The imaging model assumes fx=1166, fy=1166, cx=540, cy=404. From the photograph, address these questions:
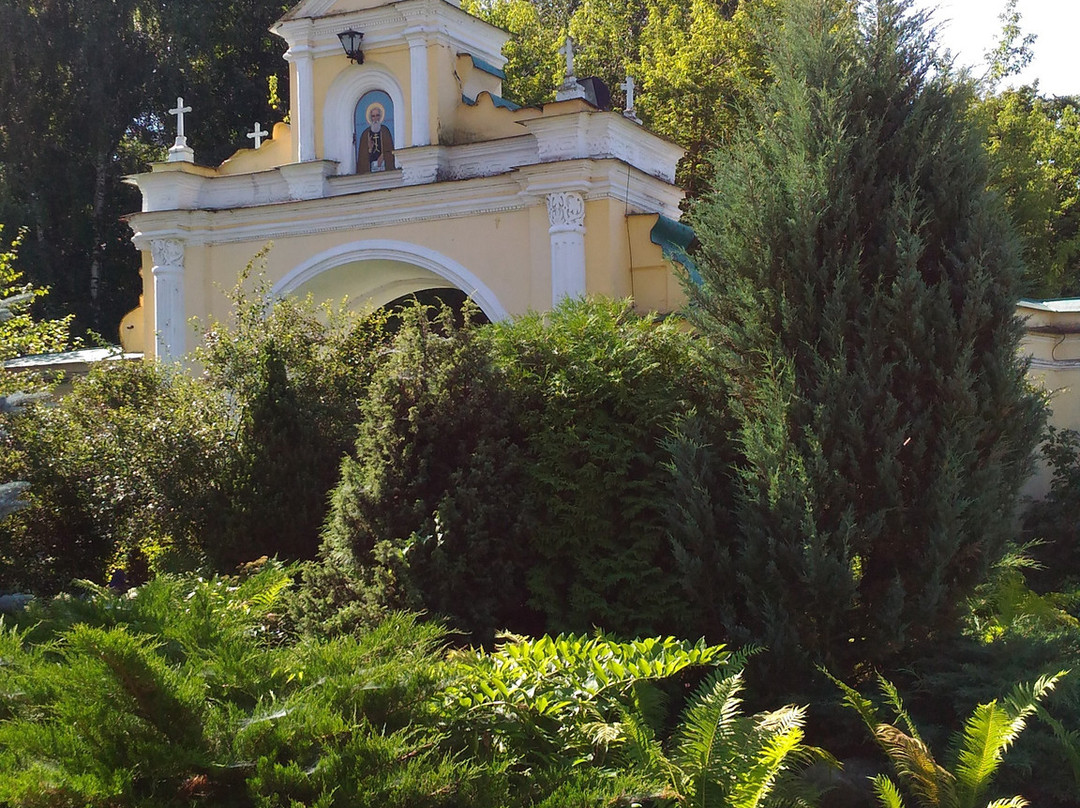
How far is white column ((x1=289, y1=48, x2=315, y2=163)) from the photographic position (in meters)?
13.6

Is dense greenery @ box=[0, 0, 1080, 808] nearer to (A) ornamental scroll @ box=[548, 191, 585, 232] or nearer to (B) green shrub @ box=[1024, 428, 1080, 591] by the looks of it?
(B) green shrub @ box=[1024, 428, 1080, 591]

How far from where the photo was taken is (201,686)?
12.0 feet

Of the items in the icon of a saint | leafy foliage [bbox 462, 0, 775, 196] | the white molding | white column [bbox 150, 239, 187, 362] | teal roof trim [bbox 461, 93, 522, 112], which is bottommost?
white column [bbox 150, 239, 187, 362]

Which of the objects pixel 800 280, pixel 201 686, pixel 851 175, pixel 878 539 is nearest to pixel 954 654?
pixel 878 539

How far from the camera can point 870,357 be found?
16.6 feet

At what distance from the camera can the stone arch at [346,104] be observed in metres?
13.4

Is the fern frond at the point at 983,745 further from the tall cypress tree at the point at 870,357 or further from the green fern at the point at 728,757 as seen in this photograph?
the tall cypress tree at the point at 870,357

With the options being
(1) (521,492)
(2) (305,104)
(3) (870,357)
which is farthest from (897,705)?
(2) (305,104)

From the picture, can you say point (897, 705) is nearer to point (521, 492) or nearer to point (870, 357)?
point (870, 357)

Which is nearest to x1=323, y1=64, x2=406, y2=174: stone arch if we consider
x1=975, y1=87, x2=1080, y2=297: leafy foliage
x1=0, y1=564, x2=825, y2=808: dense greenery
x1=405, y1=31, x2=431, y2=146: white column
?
x1=405, y1=31, x2=431, y2=146: white column

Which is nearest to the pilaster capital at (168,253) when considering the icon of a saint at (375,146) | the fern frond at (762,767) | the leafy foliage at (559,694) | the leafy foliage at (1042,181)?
the icon of a saint at (375,146)

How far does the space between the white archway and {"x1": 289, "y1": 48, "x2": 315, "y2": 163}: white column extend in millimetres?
1336

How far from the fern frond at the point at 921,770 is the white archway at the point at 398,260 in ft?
27.4

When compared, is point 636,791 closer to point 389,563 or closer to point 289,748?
point 289,748
